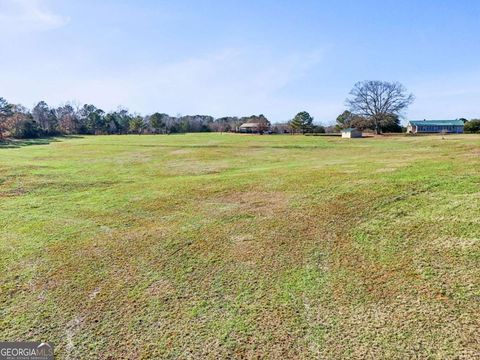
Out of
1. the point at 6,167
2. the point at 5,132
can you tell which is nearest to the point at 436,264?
the point at 6,167

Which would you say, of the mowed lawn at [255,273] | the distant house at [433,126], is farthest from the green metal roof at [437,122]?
the mowed lawn at [255,273]

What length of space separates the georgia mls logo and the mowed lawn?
0.39 feet

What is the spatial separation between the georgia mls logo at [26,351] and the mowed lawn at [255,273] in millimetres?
118

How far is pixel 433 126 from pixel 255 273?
2959 inches

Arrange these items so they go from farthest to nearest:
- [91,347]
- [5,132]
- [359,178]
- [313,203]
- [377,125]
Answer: [377,125], [5,132], [359,178], [313,203], [91,347]

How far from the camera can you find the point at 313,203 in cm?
903

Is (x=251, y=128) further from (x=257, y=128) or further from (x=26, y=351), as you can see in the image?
(x=26, y=351)

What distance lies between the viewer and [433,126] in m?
68.9

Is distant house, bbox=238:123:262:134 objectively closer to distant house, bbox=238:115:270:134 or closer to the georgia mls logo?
distant house, bbox=238:115:270:134

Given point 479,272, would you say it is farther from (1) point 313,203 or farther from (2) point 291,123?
(2) point 291,123

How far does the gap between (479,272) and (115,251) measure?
20.5 ft

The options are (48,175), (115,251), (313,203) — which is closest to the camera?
(115,251)

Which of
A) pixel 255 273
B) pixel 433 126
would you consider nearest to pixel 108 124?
pixel 433 126

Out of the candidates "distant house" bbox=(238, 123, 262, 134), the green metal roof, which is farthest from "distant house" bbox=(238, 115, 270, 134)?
the green metal roof
